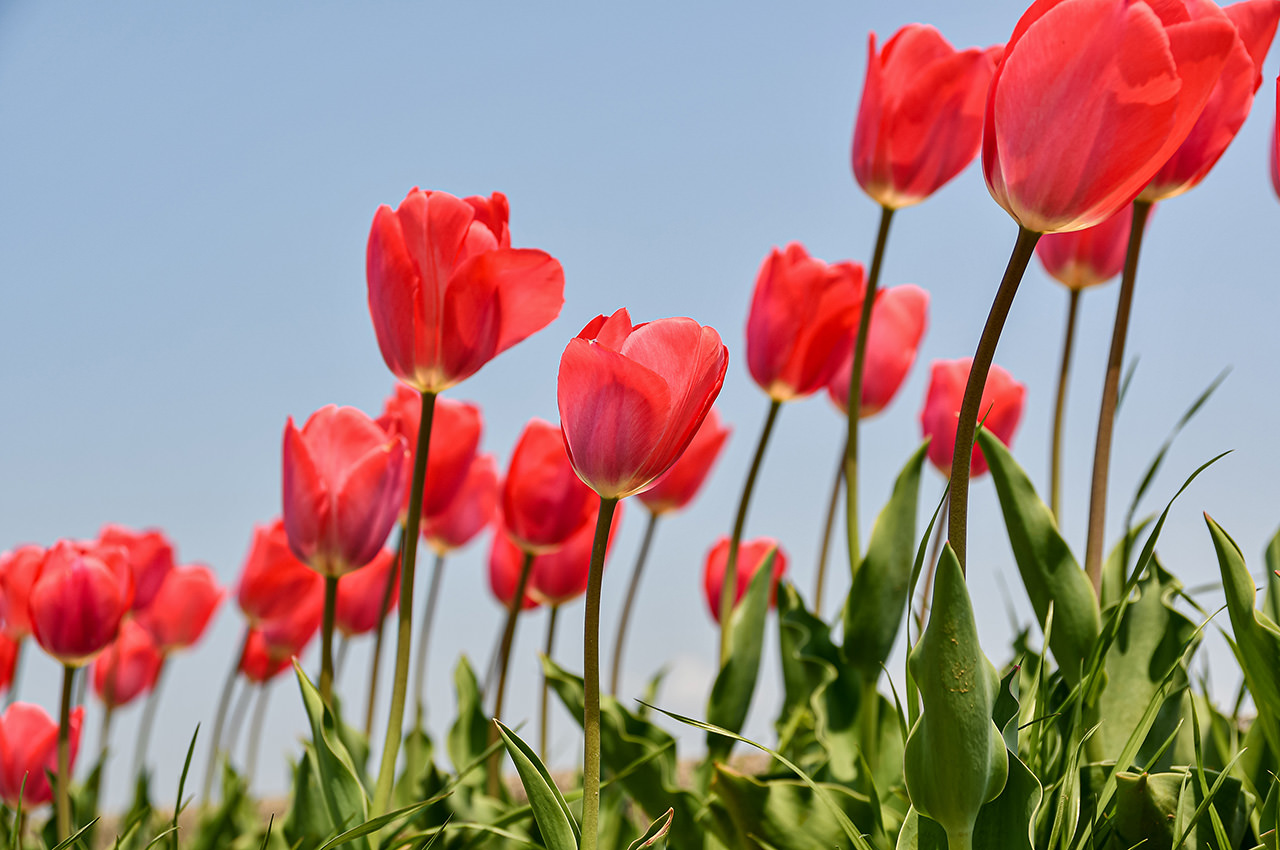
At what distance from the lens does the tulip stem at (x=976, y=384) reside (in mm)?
490

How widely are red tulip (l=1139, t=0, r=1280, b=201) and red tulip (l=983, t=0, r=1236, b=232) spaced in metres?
0.19

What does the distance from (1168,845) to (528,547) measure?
614 mm

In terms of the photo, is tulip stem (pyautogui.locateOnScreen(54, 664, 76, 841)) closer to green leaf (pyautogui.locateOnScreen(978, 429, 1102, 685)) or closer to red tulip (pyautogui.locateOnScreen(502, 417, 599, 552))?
red tulip (pyautogui.locateOnScreen(502, 417, 599, 552))

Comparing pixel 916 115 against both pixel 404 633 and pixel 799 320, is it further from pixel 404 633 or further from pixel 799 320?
pixel 404 633

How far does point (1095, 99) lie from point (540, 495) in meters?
0.66

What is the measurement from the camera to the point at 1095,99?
1.61ft

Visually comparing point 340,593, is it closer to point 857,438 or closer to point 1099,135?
point 857,438

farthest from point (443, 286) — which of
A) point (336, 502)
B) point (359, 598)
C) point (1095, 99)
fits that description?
point (359, 598)

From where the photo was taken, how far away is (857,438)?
89 centimetres

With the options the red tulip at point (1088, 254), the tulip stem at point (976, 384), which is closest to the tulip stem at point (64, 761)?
the tulip stem at point (976, 384)

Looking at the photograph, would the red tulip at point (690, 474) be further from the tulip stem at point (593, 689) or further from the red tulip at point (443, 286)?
the tulip stem at point (593, 689)

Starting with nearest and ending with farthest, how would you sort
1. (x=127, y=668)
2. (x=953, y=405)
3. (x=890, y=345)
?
1. (x=953, y=405)
2. (x=890, y=345)
3. (x=127, y=668)

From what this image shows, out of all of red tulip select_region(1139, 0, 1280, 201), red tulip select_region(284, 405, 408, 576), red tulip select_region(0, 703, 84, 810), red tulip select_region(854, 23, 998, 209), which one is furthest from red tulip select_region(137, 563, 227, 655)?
red tulip select_region(1139, 0, 1280, 201)

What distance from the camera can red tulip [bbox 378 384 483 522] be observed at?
0.99 meters
